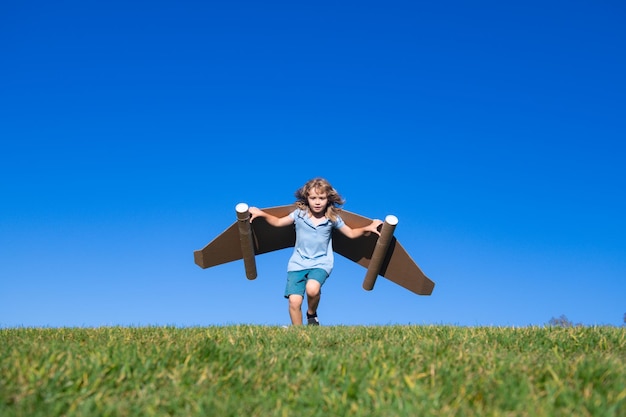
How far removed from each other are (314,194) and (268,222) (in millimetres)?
834

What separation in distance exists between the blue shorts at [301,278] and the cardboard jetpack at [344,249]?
2.74 feet

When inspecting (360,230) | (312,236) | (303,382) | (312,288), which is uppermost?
(360,230)

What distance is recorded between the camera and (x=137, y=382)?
11.1 feet

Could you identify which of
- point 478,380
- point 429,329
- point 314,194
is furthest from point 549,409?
point 314,194

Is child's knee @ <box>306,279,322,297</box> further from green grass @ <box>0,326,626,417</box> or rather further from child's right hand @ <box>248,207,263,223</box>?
green grass @ <box>0,326,626,417</box>

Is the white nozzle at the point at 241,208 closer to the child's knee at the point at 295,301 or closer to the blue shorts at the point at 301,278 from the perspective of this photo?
the blue shorts at the point at 301,278

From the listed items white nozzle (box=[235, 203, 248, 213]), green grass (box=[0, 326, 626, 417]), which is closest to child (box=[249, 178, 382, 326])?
white nozzle (box=[235, 203, 248, 213])

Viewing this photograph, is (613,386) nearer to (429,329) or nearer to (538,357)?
(538,357)

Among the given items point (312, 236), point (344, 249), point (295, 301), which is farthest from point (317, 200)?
point (295, 301)

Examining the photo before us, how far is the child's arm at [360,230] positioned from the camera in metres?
9.31

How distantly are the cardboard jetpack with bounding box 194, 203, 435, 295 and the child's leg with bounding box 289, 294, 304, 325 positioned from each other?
1.09 metres

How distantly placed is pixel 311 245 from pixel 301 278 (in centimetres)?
51

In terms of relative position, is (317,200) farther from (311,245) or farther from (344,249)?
(344,249)

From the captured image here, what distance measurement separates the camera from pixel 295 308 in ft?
28.5
